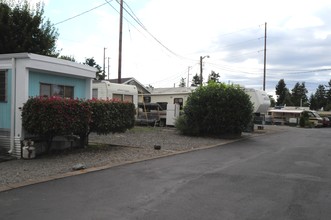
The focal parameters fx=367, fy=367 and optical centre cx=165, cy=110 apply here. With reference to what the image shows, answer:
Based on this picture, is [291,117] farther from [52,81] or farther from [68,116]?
[68,116]

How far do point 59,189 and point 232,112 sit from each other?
44.4 feet

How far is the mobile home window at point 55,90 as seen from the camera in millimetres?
12925

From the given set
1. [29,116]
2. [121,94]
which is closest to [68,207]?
[29,116]

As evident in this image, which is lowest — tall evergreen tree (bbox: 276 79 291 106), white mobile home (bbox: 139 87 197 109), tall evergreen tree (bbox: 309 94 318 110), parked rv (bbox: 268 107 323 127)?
parked rv (bbox: 268 107 323 127)

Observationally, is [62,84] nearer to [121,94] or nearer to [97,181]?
[97,181]

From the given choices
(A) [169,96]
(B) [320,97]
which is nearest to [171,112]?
(A) [169,96]

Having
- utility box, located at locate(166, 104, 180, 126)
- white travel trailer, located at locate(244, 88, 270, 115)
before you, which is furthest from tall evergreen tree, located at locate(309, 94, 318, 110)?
utility box, located at locate(166, 104, 180, 126)

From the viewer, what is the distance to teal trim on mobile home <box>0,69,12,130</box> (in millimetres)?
12000

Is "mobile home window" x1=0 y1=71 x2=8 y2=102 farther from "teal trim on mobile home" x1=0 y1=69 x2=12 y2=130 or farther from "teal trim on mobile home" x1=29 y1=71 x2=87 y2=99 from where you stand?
"teal trim on mobile home" x1=29 y1=71 x2=87 y2=99

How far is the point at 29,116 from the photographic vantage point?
1130 cm

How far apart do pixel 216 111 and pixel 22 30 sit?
36.3 feet

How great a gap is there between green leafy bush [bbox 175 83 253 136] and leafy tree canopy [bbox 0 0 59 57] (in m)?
8.82

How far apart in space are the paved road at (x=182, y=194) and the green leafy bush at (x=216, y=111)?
8872mm

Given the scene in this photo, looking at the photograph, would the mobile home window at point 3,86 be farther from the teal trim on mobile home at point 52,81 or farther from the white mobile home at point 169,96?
the white mobile home at point 169,96
